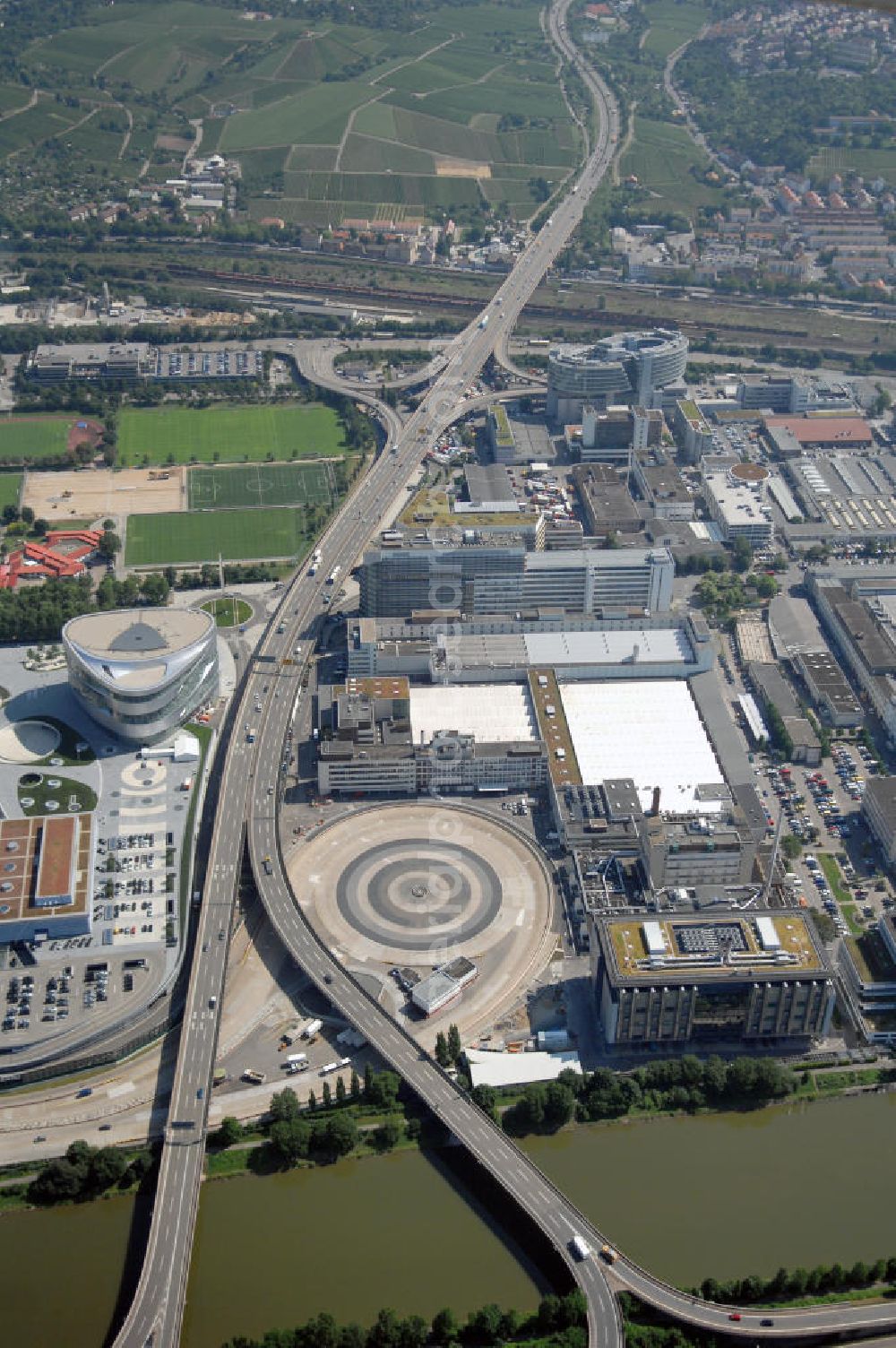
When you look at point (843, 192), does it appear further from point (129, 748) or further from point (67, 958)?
point (67, 958)

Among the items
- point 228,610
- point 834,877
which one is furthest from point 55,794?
point 834,877

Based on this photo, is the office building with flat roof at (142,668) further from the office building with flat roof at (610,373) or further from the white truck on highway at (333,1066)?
the office building with flat roof at (610,373)

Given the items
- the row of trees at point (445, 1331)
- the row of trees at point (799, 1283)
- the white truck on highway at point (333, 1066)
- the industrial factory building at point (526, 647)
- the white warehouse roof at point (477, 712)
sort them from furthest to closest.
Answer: the industrial factory building at point (526, 647)
the white warehouse roof at point (477, 712)
the white truck on highway at point (333, 1066)
the row of trees at point (799, 1283)
the row of trees at point (445, 1331)

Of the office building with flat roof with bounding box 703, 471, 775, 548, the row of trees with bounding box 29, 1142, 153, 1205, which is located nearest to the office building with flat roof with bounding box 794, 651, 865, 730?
the office building with flat roof with bounding box 703, 471, 775, 548

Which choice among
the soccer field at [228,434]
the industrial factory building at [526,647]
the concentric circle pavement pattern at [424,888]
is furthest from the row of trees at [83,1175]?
the soccer field at [228,434]

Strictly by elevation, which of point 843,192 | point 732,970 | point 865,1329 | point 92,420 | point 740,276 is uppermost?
point 843,192

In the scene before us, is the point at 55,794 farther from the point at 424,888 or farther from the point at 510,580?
the point at 510,580

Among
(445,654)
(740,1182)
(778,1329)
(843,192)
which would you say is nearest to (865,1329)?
(778,1329)
